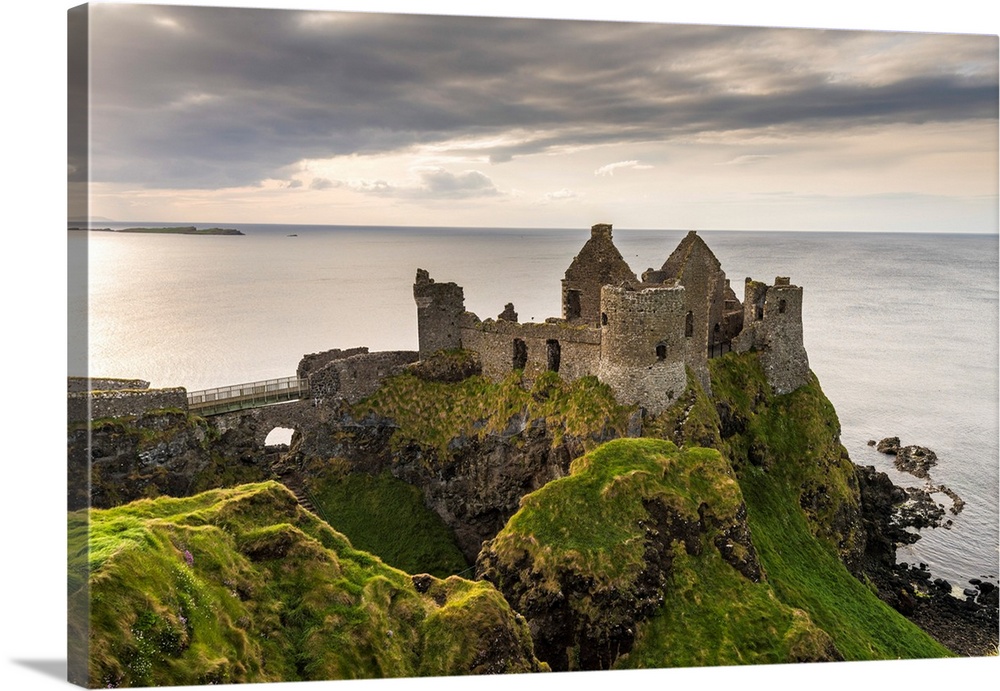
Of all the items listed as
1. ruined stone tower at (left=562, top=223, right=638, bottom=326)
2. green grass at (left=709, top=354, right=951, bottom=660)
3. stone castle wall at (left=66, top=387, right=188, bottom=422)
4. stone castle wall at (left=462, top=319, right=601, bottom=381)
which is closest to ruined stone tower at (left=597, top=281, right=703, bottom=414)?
stone castle wall at (left=462, top=319, right=601, bottom=381)

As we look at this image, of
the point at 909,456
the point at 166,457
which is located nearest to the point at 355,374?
the point at 166,457

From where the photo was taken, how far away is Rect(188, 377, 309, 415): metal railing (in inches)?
985

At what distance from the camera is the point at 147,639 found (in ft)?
34.4

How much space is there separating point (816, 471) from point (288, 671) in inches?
780

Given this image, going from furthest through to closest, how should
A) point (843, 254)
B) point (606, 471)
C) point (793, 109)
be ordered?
1. point (843, 254)
2. point (793, 109)
3. point (606, 471)

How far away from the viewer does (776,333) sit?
96.2ft

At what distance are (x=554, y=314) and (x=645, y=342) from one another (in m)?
32.4

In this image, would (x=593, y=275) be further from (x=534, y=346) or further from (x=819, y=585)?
(x=819, y=585)

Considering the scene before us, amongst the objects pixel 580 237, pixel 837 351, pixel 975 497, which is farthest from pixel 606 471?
pixel 580 237

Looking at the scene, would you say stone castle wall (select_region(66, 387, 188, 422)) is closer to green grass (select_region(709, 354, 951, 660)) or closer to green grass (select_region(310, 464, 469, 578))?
green grass (select_region(310, 464, 469, 578))

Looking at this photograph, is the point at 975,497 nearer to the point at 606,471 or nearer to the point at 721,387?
the point at 721,387

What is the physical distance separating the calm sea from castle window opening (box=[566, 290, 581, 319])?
425 cm

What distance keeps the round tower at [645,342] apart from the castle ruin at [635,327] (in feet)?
0.09

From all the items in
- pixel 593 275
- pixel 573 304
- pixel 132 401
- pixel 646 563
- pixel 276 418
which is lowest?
pixel 646 563
